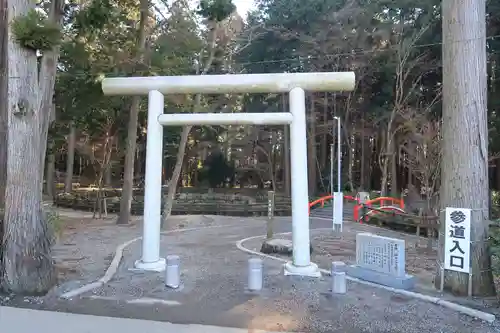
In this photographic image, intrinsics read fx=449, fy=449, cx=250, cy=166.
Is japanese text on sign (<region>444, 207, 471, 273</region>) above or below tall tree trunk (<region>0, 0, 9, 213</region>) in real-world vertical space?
below

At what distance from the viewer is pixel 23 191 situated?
6004 mm

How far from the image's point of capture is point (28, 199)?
6016 mm

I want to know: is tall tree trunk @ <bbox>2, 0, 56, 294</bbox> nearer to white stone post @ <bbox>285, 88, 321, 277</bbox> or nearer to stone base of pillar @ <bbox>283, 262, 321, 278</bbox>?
stone base of pillar @ <bbox>283, 262, 321, 278</bbox>

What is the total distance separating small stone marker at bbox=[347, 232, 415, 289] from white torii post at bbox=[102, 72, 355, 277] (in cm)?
71

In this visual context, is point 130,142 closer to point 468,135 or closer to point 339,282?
point 339,282

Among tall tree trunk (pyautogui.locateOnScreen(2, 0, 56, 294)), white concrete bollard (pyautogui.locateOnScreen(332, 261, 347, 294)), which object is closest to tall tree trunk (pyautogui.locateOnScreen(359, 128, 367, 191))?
white concrete bollard (pyautogui.locateOnScreen(332, 261, 347, 294))

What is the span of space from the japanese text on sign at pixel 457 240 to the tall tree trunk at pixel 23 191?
543 centimetres

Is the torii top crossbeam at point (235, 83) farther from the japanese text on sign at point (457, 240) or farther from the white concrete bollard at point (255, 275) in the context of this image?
the white concrete bollard at point (255, 275)

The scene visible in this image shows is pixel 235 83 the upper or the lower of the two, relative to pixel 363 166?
upper

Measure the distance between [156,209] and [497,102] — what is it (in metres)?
18.9

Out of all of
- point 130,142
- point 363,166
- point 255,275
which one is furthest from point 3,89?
point 363,166

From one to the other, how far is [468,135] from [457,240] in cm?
144

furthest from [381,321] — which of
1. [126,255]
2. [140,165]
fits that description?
[140,165]

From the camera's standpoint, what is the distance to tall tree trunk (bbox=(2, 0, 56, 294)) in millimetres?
5906
